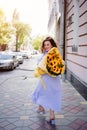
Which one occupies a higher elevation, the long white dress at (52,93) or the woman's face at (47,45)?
the woman's face at (47,45)

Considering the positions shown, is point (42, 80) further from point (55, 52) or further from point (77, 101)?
point (77, 101)

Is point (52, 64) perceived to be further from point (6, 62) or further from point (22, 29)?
point (22, 29)

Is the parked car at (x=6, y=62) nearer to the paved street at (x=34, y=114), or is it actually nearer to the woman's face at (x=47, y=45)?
the paved street at (x=34, y=114)

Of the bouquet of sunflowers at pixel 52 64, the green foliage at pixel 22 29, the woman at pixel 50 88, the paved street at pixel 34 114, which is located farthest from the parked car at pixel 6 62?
the green foliage at pixel 22 29

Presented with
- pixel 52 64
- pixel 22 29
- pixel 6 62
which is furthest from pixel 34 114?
pixel 22 29

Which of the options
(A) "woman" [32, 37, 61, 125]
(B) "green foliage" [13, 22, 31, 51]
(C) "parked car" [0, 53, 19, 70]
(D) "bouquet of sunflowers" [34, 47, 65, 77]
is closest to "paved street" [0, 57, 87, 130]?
(A) "woman" [32, 37, 61, 125]

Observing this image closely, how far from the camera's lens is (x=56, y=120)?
17.8 ft

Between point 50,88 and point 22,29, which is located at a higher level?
point 22,29

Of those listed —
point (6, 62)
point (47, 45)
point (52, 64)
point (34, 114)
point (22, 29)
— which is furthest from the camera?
point (22, 29)

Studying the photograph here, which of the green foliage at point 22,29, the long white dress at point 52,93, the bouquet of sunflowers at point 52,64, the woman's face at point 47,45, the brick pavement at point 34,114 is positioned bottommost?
the brick pavement at point 34,114

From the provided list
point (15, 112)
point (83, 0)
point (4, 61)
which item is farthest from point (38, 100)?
point (4, 61)

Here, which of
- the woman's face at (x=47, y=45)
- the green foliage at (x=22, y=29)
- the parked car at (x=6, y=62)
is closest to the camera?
the woman's face at (x=47, y=45)

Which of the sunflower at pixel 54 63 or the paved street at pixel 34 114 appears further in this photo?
the paved street at pixel 34 114

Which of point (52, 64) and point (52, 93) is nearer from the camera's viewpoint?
point (52, 64)
